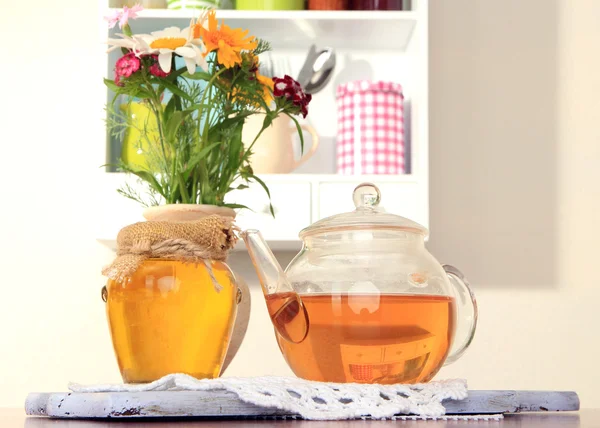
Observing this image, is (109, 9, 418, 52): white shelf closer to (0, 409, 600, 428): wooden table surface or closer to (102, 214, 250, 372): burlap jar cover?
(102, 214, 250, 372): burlap jar cover

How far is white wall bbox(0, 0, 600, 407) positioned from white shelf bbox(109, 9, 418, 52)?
0.19 meters

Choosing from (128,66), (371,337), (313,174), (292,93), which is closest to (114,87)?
(128,66)

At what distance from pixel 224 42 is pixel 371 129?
83 centimetres

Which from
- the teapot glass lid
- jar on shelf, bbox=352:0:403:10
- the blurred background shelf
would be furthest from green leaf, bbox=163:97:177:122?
jar on shelf, bbox=352:0:403:10

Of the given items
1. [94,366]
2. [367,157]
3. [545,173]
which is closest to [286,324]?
[367,157]

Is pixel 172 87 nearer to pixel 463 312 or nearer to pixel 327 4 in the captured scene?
pixel 463 312

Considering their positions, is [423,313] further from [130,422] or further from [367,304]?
[130,422]

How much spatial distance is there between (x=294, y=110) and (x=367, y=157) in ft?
2.33

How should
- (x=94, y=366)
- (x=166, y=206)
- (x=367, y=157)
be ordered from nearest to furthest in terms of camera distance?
1. (x=166, y=206)
2. (x=367, y=157)
3. (x=94, y=366)

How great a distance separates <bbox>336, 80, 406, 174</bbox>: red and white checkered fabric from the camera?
1.64 meters

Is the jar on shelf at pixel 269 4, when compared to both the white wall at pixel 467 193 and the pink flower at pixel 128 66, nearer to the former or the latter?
the white wall at pixel 467 193

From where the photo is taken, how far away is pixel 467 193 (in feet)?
6.07

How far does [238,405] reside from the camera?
595mm

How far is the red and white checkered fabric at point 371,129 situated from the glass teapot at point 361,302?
90 centimetres
